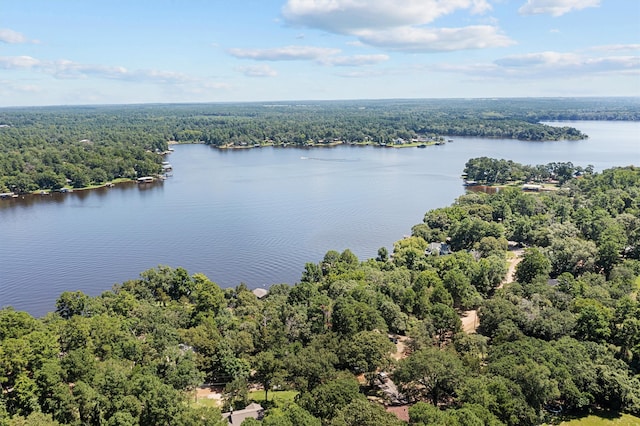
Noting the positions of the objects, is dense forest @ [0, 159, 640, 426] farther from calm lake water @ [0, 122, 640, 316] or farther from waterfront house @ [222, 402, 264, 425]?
calm lake water @ [0, 122, 640, 316]

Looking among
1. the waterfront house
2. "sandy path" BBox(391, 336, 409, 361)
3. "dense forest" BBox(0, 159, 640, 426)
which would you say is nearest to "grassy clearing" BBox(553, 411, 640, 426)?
"dense forest" BBox(0, 159, 640, 426)

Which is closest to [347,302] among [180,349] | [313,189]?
[180,349]

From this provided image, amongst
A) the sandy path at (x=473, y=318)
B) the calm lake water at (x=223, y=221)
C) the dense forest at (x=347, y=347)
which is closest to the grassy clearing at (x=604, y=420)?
the dense forest at (x=347, y=347)

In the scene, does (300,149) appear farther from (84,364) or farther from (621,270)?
(84,364)

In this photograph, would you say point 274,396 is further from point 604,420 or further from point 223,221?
point 223,221

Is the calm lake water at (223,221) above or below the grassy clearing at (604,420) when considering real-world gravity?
above

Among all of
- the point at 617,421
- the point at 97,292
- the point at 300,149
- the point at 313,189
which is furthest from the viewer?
the point at 300,149

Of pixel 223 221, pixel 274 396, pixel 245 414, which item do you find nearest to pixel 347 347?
pixel 274 396

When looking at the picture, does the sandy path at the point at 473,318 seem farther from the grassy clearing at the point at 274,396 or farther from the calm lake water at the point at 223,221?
the calm lake water at the point at 223,221
